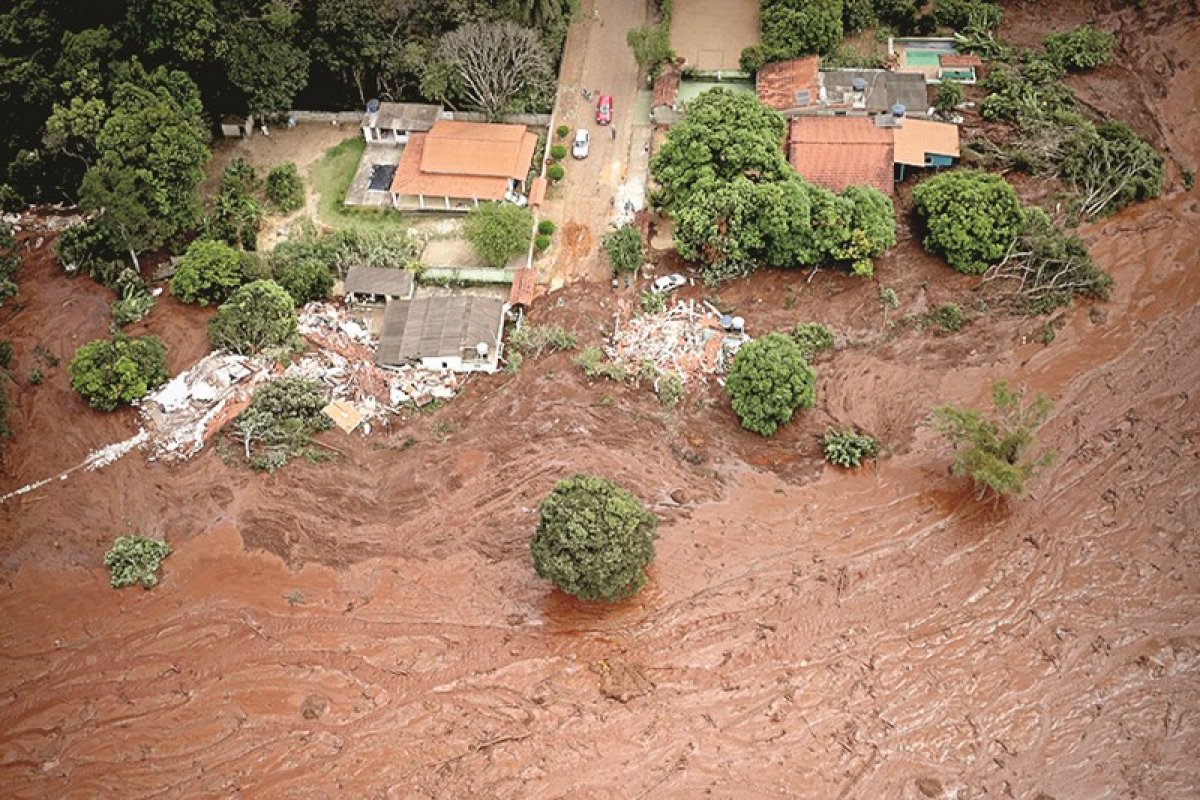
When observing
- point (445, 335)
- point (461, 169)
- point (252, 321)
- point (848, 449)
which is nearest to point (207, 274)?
A: point (252, 321)

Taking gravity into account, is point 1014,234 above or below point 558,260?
above

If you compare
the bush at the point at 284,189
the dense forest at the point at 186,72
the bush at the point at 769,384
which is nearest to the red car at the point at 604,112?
the dense forest at the point at 186,72

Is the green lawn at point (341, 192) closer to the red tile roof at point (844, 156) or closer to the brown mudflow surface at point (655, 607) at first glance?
the brown mudflow surface at point (655, 607)

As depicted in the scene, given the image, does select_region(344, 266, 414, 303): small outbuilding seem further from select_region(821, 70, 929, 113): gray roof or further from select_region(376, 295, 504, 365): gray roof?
select_region(821, 70, 929, 113): gray roof

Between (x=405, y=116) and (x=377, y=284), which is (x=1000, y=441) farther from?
(x=405, y=116)

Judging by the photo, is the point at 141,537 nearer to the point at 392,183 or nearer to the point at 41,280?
the point at 41,280

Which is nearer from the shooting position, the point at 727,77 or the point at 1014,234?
the point at 1014,234

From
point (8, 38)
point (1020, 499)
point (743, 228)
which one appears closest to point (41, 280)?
point (8, 38)
